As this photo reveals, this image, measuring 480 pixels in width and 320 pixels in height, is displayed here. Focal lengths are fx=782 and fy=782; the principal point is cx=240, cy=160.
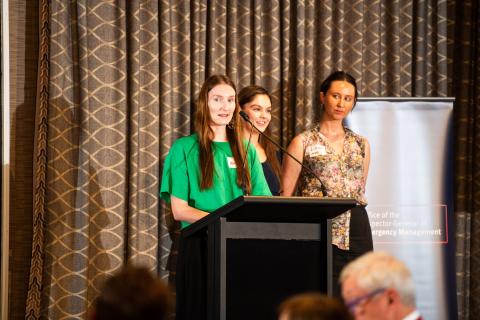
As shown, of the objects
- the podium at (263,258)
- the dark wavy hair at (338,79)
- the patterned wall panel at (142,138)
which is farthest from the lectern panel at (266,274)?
the dark wavy hair at (338,79)

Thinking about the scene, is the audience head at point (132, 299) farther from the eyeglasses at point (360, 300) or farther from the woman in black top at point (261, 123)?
the woman in black top at point (261, 123)

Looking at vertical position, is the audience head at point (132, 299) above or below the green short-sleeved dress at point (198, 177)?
below

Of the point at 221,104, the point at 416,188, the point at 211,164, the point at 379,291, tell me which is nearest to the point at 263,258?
the point at 211,164

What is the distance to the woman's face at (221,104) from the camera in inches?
163

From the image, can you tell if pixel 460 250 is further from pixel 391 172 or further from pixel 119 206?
pixel 119 206

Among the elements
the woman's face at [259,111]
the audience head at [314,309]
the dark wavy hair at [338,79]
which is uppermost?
the dark wavy hair at [338,79]

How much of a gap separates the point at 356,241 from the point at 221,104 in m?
1.14

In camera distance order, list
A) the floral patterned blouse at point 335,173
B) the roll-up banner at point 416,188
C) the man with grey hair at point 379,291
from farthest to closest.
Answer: the roll-up banner at point 416,188, the floral patterned blouse at point 335,173, the man with grey hair at point 379,291

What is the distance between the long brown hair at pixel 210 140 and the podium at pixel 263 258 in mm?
547

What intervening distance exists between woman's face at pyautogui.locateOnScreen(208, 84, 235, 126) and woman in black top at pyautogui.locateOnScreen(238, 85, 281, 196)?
0.44 m

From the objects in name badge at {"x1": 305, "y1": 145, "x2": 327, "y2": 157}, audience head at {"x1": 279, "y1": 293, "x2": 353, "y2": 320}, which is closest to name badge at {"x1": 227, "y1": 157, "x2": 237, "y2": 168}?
name badge at {"x1": 305, "y1": 145, "x2": 327, "y2": 157}

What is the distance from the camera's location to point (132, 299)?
1.47 m

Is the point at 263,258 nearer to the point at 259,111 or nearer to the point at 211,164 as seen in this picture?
the point at 211,164

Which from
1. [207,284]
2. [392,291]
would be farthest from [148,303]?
[207,284]
